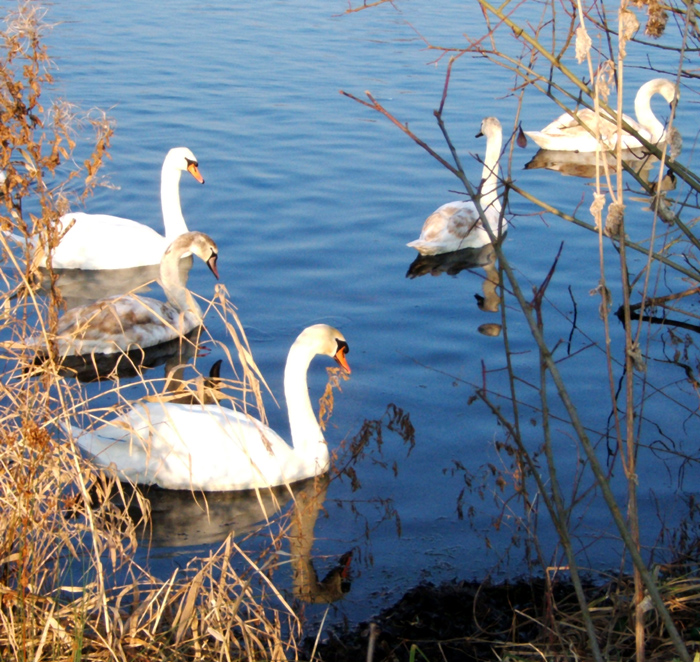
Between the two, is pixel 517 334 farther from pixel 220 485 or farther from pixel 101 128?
pixel 101 128

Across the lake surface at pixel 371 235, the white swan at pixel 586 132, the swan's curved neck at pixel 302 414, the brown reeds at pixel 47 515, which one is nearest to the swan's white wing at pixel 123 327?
the lake surface at pixel 371 235

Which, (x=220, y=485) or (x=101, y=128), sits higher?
(x=101, y=128)

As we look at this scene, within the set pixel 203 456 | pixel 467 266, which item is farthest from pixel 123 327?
pixel 467 266

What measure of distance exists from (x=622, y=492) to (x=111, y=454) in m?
2.78

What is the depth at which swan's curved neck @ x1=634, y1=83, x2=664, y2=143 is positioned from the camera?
43.6ft

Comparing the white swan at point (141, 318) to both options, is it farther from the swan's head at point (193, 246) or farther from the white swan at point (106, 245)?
the white swan at point (106, 245)

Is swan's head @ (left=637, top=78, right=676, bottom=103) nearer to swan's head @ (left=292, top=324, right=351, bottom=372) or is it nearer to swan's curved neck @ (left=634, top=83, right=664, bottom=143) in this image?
swan's curved neck @ (left=634, top=83, right=664, bottom=143)

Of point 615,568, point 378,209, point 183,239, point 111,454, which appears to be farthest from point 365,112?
point 615,568

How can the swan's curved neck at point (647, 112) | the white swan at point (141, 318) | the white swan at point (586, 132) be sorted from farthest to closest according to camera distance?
the swan's curved neck at point (647, 112), the white swan at point (586, 132), the white swan at point (141, 318)

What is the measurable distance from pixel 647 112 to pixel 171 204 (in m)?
7.60

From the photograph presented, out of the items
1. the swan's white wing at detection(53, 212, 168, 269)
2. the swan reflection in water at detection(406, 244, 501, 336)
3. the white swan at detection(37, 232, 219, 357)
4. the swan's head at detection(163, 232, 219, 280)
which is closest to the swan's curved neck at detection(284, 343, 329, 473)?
the white swan at detection(37, 232, 219, 357)

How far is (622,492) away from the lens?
5008 millimetres

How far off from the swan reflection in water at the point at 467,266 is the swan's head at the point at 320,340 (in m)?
2.39

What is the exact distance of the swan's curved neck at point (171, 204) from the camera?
916 centimetres
